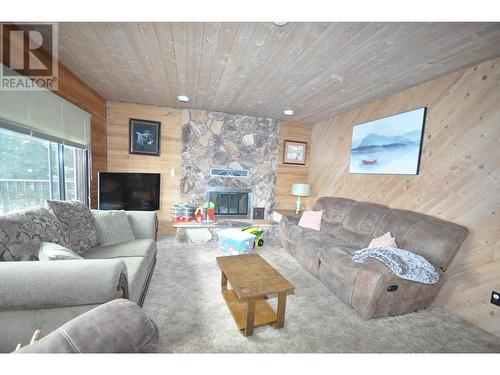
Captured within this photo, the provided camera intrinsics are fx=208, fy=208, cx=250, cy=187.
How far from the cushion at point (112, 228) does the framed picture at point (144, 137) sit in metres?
1.83

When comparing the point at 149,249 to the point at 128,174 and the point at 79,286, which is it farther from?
the point at 128,174

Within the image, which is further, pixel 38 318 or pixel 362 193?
pixel 362 193

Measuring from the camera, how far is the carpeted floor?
1.60m

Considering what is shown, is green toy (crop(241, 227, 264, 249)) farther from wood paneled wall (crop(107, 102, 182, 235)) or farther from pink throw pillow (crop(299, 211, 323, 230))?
wood paneled wall (crop(107, 102, 182, 235))

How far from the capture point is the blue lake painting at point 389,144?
8.47 ft

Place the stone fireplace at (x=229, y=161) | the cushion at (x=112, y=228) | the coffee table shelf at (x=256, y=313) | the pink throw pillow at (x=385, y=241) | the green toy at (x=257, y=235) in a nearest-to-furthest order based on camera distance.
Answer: the coffee table shelf at (x=256, y=313) → the cushion at (x=112, y=228) → the pink throw pillow at (x=385, y=241) → the green toy at (x=257, y=235) → the stone fireplace at (x=229, y=161)

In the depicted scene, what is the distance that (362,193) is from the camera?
3.32 meters

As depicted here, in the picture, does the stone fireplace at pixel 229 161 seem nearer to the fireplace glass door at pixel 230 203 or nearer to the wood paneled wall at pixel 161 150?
the fireplace glass door at pixel 230 203

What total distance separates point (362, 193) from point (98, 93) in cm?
448

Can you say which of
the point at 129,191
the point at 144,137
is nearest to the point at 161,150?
the point at 144,137

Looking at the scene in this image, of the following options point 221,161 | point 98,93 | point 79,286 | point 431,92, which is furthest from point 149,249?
point 431,92

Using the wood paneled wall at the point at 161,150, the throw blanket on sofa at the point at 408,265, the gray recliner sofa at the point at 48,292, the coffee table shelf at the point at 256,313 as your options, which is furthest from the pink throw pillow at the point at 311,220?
the gray recliner sofa at the point at 48,292

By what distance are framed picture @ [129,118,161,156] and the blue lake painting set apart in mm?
3530

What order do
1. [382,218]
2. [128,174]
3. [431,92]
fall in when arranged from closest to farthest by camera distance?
[431,92] → [382,218] → [128,174]
